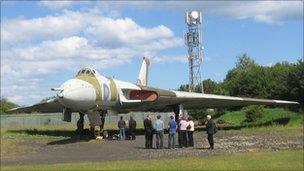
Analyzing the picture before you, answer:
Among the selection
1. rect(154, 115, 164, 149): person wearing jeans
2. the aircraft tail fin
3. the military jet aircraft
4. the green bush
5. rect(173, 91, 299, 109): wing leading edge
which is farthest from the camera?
the green bush

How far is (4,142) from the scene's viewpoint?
78.7ft

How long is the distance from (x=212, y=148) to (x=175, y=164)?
573cm

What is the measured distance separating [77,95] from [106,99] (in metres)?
2.65

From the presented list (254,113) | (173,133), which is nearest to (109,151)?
(173,133)

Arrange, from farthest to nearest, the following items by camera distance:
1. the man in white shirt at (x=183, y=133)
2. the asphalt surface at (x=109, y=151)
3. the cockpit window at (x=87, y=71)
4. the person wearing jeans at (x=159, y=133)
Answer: the cockpit window at (x=87, y=71) → the person wearing jeans at (x=159, y=133) → the man in white shirt at (x=183, y=133) → the asphalt surface at (x=109, y=151)

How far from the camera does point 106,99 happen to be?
26266 mm

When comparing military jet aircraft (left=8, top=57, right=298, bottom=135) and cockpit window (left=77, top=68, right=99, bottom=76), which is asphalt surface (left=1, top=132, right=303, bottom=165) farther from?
cockpit window (left=77, top=68, right=99, bottom=76)

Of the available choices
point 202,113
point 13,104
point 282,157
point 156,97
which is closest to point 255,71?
point 202,113

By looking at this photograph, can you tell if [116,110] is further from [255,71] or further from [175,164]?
[255,71]

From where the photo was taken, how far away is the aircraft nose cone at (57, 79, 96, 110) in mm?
23547

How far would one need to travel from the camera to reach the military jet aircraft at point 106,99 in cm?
2416

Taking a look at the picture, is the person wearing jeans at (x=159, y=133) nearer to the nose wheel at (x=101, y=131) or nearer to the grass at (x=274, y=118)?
the nose wheel at (x=101, y=131)

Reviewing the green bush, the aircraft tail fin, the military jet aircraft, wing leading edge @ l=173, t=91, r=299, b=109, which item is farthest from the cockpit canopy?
the green bush

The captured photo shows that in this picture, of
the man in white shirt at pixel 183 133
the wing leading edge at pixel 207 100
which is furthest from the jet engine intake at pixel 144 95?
the man in white shirt at pixel 183 133
